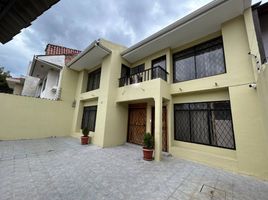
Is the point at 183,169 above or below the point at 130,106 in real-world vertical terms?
below

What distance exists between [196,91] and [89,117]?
24.2ft

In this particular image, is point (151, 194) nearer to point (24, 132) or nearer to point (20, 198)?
point (20, 198)

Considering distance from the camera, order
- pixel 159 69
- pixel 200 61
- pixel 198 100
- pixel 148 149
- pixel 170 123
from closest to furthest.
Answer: pixel 148 149 < pixel 198 100 < pixel 200 61 < pixel 170 123 < pixel 159 69

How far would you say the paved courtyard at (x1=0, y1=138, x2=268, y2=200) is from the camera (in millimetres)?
2744

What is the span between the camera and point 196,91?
18.1 feet

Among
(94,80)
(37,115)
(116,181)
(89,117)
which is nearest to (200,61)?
(116,181)

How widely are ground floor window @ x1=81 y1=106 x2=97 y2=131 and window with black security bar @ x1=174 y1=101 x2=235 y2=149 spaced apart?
554cm

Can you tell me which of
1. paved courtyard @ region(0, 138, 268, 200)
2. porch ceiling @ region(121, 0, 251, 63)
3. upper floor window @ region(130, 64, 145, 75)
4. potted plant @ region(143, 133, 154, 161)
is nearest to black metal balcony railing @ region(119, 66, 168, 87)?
upper floor window @ region(130, 64, 145, 75)

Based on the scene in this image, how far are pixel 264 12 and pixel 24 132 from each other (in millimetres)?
13523

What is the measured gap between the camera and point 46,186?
294 cm

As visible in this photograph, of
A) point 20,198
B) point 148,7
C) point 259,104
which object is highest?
point 148,7

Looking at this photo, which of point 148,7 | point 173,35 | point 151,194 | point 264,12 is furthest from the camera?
point 148,7

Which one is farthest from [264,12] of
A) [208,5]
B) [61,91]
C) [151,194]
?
[61,91]

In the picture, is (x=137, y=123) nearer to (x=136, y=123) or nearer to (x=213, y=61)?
(x=136, y=123)
